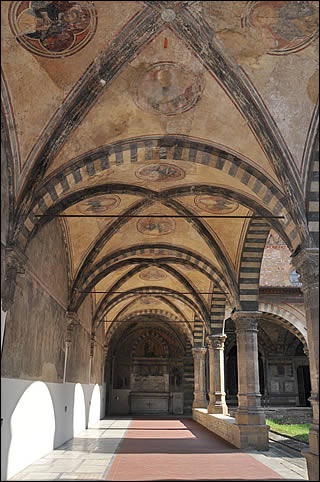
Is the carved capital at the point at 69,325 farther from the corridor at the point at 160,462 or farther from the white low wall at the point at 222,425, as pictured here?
the white low wall at the point at 222,425

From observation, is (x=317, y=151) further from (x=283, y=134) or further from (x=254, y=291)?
(x=254, y=291)

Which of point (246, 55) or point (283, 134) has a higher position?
point (246, 55)

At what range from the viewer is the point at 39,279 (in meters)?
9.70

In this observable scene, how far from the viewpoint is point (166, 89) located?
7676mm

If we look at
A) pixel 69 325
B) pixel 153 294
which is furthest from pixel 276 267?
pixel 69 325

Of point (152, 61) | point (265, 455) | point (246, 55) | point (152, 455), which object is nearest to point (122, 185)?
point (152, 61)

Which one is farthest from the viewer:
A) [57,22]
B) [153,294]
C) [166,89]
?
[153,294]

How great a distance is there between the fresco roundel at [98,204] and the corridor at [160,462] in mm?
5930

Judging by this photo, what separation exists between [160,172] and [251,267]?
4.09 metres

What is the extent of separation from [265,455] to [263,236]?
544 cm

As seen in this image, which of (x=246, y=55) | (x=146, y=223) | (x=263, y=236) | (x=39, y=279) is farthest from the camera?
(x=146, y=223)

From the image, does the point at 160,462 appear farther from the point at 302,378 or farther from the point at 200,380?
the point at 302,378

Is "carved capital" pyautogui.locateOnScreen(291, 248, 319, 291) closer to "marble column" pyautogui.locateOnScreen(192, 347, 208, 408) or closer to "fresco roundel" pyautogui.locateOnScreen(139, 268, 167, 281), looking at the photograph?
"fresco roundel" pyautogui.locateOnScreen(139, 268, 167, 281)

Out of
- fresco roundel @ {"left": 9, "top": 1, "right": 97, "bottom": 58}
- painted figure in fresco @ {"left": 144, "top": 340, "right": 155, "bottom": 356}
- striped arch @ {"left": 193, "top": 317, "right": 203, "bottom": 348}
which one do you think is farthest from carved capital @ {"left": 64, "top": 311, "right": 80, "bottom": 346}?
painted figure in fresco @ {"left": 144, "top": 340, "right": 155, "bottom": 356}
